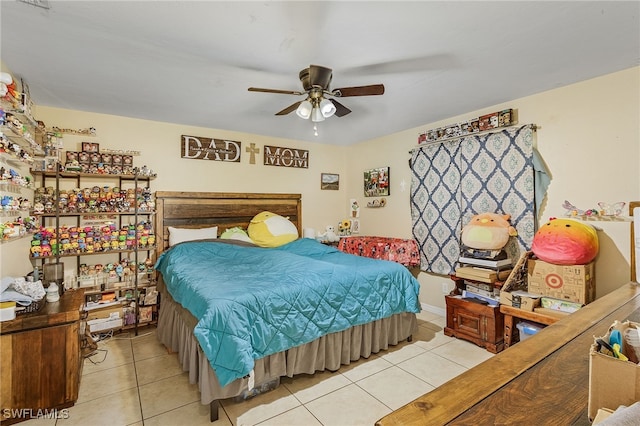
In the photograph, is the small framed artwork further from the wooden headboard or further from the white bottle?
the white bottle

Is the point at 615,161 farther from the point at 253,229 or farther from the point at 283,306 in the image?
the point at 253,229

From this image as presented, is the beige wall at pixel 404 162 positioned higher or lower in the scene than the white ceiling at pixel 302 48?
lower

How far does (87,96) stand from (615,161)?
4711 mm

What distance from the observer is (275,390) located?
2.35 metres

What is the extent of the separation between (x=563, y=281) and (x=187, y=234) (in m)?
3.80

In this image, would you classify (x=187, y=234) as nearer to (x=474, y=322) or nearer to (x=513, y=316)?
(x=474, y=322)

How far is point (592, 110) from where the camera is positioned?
2621 mm

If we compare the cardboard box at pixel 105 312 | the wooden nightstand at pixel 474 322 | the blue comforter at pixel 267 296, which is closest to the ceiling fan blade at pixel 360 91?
the blue comforter at pixel 267 296

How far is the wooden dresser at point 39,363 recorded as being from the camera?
1938 millimetres

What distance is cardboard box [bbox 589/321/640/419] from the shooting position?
2.19 feet

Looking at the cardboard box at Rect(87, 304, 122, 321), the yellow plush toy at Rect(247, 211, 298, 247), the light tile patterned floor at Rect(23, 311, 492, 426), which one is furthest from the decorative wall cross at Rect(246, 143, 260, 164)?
the light tile patterned floor at Rect(23, 311, 492, 426)

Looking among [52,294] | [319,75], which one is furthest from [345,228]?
[52,294]

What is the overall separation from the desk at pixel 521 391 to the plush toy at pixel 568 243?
156 cm

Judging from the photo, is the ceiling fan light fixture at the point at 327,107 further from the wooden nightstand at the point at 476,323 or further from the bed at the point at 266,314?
the wooden nightstand at the point at 476,323
